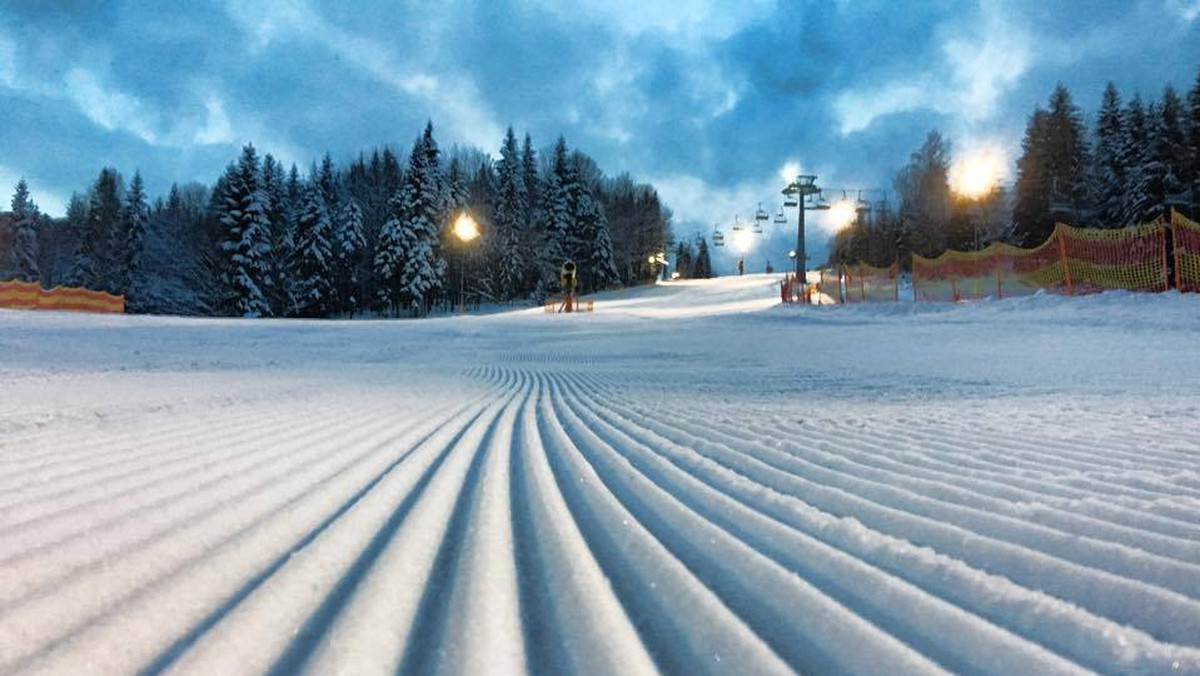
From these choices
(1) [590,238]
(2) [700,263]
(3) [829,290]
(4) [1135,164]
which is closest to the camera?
(3) [829,290]

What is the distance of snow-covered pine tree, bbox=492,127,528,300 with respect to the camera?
181 ft

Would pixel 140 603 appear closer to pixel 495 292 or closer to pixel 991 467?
pixel 991 467

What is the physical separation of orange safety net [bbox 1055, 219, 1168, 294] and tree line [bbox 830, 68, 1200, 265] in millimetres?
25412

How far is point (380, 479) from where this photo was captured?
7.86 feet

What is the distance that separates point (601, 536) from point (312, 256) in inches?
2067

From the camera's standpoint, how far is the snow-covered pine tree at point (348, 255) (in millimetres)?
53062

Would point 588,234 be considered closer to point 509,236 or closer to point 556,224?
point 556,224

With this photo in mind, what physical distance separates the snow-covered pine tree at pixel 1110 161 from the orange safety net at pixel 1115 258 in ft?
106

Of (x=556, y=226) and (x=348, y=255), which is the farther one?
(x=556, y=226)

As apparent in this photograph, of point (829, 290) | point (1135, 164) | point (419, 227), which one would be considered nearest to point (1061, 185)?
point (1135, 164)

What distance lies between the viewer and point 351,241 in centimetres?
5319

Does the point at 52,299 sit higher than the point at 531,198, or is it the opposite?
the point at 531,198

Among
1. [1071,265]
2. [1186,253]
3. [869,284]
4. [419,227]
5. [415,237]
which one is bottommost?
[1186,253]

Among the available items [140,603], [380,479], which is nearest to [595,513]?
[380,479]
